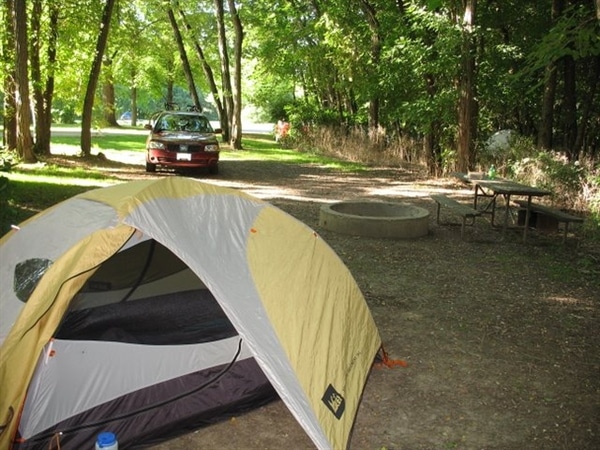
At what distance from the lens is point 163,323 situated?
3.78m

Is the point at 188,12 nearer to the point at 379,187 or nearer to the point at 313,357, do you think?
the point at 379,187

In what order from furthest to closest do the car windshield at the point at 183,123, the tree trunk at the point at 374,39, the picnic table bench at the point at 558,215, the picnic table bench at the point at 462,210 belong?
the tree trunk at the point at 374,39 < the car windshield at the point at 183,123 < the picnic table bench at the point at 462,210 < the picnic table bench at the point at 558,215

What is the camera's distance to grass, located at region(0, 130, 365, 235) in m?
8.23

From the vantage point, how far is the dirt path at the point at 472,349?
11.1ft

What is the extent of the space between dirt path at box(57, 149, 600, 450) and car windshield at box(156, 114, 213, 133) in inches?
259

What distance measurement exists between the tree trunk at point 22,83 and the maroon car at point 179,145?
2.77 meters

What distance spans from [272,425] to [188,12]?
82.2 feet

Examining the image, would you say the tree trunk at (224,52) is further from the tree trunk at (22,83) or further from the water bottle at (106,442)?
the water bottle at (106,442)

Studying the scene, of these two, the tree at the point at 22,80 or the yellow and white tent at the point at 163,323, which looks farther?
the tree at the point at 22,80

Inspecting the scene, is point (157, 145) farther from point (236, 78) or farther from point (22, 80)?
point (236, 78)

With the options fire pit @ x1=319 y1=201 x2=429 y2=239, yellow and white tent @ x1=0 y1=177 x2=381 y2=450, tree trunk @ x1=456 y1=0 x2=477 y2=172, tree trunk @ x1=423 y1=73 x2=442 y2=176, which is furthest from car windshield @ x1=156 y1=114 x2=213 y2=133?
yellow and white tent @ x1=0 y1=177 x2=381 y2=450

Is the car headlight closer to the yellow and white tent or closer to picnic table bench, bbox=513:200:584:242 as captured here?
picnic table bench, bbox=513:200:584:242

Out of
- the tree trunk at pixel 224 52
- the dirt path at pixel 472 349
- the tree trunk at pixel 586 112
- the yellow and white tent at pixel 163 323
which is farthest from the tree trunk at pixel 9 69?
the tree trunk at pixel 586 112

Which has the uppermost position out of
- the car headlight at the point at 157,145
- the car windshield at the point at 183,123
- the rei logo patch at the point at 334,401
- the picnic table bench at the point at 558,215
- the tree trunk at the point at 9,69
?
the tree trunk at the point at 9,69
